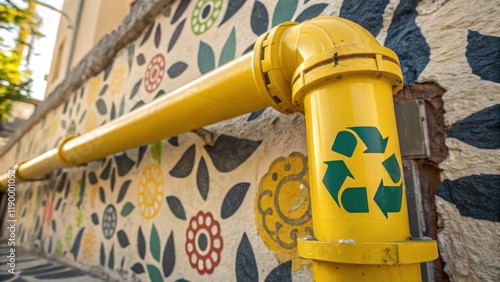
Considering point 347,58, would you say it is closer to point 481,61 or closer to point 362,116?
point 362,116

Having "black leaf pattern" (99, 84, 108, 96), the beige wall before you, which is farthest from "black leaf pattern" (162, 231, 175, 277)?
the beige wall

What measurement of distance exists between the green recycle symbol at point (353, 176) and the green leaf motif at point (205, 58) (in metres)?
0.54

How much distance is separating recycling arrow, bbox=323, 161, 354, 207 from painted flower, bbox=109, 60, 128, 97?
3.40ft

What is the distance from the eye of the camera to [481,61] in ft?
1.22

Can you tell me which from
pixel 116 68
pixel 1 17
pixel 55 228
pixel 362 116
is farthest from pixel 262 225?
pixel 1 17

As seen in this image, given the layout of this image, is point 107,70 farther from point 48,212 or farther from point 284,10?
point 284,10

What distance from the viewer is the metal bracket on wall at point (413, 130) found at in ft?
1.30

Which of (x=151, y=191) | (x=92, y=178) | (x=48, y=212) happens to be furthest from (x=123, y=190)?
(x=48, y=212)

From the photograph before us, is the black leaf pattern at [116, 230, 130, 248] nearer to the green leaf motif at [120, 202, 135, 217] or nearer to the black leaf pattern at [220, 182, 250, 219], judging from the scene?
the green leaf motif at [120, 202, 135, 217]

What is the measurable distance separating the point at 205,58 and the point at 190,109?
0.91 feet

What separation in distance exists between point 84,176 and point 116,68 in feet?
1.56

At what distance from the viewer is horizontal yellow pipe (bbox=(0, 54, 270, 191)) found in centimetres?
49

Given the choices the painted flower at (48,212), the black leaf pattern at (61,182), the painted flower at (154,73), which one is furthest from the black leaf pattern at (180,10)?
the painted flower at (48,212)

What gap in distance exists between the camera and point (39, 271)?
45.4 inches
